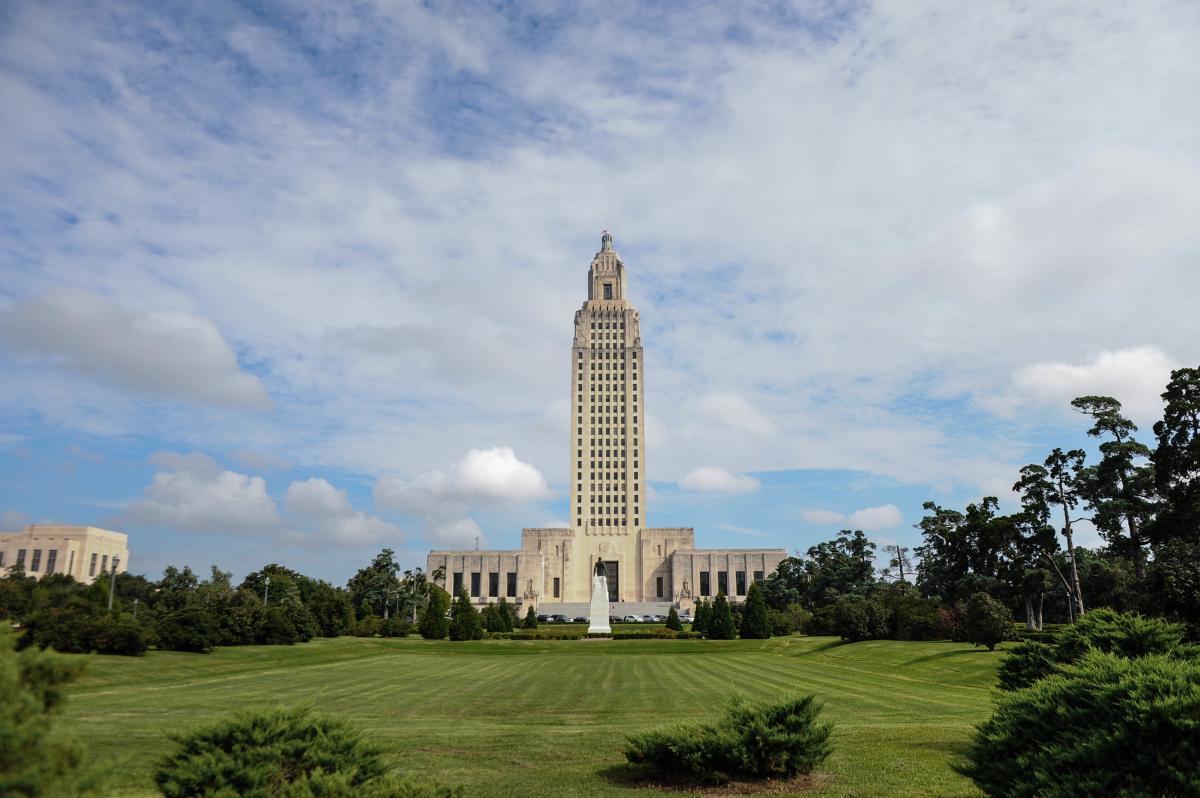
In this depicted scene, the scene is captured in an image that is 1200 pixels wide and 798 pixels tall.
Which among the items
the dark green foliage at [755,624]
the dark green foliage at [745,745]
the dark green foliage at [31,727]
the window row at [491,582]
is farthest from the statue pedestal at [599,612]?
the dark green foliage at [31,727]

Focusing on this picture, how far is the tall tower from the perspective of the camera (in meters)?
128

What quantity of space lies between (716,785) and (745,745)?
78 cm

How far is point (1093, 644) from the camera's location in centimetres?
1293

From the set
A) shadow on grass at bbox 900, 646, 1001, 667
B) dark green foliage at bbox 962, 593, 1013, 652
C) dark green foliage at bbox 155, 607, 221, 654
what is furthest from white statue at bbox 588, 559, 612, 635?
dark green foliage at bbox 155, 607, 221, 654

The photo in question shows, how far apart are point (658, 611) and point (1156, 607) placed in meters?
91.5

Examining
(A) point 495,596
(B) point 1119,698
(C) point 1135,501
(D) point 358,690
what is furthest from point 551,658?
(A) point 495,596

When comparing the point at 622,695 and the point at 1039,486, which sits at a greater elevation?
the point at 1039,486

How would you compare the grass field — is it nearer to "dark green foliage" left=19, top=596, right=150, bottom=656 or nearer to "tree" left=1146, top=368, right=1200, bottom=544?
"dark green foliage" left=19, top=596, right=150, bottom=656

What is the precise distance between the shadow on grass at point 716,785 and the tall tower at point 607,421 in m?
115

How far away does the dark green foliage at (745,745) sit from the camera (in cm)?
1208

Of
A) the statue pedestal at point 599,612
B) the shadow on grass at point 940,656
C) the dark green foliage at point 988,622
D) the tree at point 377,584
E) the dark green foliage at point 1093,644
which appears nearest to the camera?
the dark green foliage at point 1093,644

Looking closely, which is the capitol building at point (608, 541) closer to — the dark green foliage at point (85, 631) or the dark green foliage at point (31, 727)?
the dark green foliage at point (85, 631)

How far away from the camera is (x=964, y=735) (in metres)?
16.2

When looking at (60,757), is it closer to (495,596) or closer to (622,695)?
(622,695)
